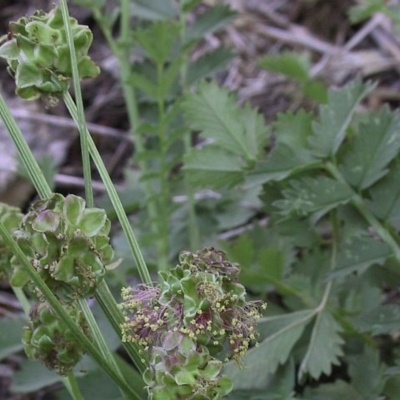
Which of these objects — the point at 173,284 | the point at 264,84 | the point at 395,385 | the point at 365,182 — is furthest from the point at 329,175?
Result: the point at 264,84

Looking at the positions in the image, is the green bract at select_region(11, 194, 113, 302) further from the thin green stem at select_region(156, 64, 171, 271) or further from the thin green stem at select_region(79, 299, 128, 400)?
the thin green stem at select_region(156, 64, 171, 271)

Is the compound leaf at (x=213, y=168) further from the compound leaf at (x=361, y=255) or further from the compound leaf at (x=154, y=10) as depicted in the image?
the compound leaf at (x=154, y=10)

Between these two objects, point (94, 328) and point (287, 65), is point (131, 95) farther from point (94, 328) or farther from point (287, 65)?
point (94, 328)

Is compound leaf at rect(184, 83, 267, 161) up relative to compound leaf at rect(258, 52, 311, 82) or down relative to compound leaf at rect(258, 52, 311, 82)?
down

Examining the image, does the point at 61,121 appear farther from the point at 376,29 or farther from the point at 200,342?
the point at 200,342

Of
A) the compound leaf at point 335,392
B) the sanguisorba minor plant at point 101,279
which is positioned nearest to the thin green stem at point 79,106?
the sanguisorba minor plant at point 101,279

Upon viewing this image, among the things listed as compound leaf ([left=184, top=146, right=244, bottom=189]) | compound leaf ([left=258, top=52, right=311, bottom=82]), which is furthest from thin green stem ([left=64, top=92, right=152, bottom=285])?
compound leaf ([left=258, top=52, right=311, bottom=82])
